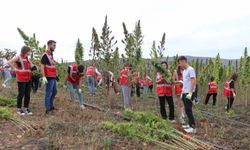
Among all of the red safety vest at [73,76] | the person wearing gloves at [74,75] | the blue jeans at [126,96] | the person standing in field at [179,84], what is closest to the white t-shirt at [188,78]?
the person standing in field at [179,84]

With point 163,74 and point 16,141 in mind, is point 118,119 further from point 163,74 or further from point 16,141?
point 16,141

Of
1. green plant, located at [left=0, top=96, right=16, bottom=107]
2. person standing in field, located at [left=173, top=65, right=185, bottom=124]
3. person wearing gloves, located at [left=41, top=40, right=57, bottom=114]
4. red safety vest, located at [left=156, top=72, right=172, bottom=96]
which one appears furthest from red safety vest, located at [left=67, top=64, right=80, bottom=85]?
person standing in field, located at [left=173, top=65, right=185, bottom=124]

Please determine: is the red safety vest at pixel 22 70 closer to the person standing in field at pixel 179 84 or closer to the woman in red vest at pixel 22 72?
the woman in red vest at pixel 22 72

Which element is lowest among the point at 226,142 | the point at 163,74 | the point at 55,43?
the point at 226,142

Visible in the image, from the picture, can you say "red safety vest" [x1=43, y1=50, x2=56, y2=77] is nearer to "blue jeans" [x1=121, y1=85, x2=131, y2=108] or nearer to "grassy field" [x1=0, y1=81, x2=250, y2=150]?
"grassy field" [x1=0, y1=81, x2=250, y2=150]

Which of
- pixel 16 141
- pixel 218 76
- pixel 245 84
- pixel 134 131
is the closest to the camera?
pixel 16 141

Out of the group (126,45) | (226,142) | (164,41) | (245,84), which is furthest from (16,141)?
(245,84)

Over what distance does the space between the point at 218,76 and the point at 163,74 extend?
18.0m

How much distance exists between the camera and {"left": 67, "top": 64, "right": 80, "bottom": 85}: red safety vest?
12.2 metres

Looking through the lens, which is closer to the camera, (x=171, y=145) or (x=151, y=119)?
(x=171, y=145)

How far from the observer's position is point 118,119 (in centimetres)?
1011

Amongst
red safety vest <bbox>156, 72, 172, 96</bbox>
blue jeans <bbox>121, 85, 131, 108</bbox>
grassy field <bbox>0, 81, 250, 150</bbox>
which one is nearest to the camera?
grassy field <bbox>0, 81, 250, 150</bbox>

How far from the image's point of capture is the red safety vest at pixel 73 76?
12.2m

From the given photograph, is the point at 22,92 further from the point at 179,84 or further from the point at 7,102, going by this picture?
the point at 179,84
